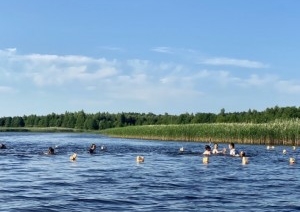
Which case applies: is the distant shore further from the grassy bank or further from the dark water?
the dark water

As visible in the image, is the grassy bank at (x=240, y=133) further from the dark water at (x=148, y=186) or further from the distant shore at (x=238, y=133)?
the dark water at (x=148, y=186)

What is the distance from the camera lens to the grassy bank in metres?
79.2

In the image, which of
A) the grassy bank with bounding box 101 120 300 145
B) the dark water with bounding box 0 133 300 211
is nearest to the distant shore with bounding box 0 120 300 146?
the grassy bank with bounding box 101 120 300 145

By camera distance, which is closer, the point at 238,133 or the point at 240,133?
the point at 240,133

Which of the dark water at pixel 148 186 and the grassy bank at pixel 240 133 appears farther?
the grassy bank at pixel 240 133

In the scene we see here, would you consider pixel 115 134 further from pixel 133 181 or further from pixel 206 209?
pixel 206 209

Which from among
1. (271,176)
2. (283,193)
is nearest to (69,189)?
(283,193)

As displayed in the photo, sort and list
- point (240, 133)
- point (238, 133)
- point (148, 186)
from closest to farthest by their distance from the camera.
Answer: point (148, 186) < point (240, 133) < point (238, 133)

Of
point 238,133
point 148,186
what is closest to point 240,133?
point 238,133

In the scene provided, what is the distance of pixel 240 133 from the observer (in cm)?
8225

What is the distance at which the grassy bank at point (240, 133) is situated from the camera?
79.2 meters

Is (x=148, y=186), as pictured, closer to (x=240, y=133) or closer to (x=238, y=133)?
(x=240, y=133)

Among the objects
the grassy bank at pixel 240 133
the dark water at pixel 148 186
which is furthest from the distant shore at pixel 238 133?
the dark water at pixel 148 186

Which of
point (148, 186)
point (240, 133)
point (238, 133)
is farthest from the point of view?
point (238, 133)
